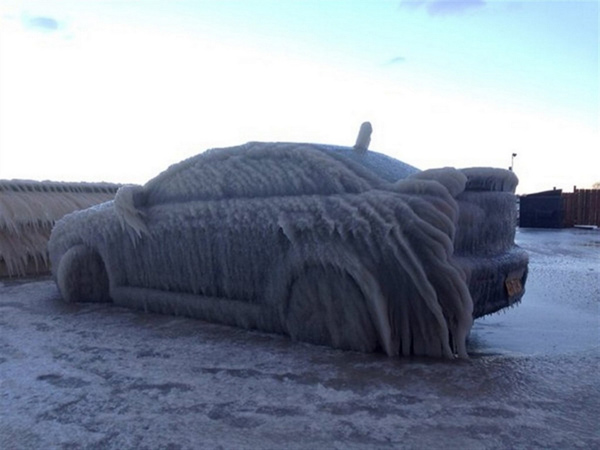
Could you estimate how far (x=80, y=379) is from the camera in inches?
114

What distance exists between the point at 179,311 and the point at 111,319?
0.55 m

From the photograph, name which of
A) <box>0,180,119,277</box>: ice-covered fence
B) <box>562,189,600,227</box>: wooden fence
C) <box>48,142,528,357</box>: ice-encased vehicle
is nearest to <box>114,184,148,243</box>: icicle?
<box>48,142,528,357</box>: ice-encased vehicle

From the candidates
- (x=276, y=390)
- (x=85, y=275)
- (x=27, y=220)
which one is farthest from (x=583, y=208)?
(x=276, y=390)

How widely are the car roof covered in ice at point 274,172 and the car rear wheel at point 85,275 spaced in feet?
3.03

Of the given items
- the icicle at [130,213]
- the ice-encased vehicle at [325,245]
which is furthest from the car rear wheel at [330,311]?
the icicle at [130,213]

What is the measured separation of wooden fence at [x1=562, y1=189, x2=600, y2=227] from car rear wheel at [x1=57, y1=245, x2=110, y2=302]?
24.0 metres

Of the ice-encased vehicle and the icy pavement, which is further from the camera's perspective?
the ice-encased vehicle

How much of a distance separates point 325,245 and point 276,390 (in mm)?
982

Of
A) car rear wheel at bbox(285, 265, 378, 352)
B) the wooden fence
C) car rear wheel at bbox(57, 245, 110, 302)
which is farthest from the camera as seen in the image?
the wooden fence

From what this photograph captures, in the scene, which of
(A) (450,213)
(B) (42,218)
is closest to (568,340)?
(A) (450,213)

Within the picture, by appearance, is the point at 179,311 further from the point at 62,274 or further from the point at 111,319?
the point at 62,274

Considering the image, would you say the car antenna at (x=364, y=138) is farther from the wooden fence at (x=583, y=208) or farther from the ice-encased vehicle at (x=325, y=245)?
the wooden fence at (x=583, y=208)

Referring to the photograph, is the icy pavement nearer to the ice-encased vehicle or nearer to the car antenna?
the ice-encased vehicle

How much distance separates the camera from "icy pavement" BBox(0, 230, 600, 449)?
2186 mm
